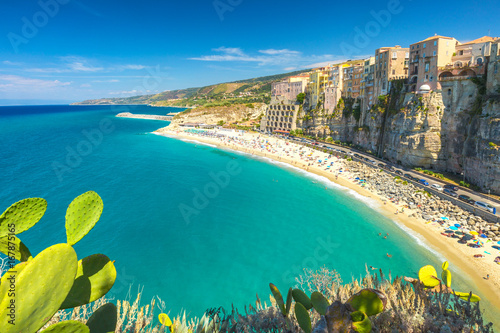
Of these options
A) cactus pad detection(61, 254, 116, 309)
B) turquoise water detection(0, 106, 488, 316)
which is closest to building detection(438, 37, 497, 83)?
turquoise water detection(0, 106, 488, 316)

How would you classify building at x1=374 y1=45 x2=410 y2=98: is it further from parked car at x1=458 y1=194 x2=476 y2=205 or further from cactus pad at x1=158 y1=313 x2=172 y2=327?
cactus pad at x1=158 y1=313 x2=172 y2=327

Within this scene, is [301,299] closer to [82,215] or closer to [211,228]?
[82,215]

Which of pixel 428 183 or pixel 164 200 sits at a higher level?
pixel 428 183

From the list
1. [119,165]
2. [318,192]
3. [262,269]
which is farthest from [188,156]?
[262,269]

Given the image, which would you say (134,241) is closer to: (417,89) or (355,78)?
(417,89)

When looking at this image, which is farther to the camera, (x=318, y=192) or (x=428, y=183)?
(x=318, y=192)

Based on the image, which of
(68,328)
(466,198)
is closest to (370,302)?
(68,328)
